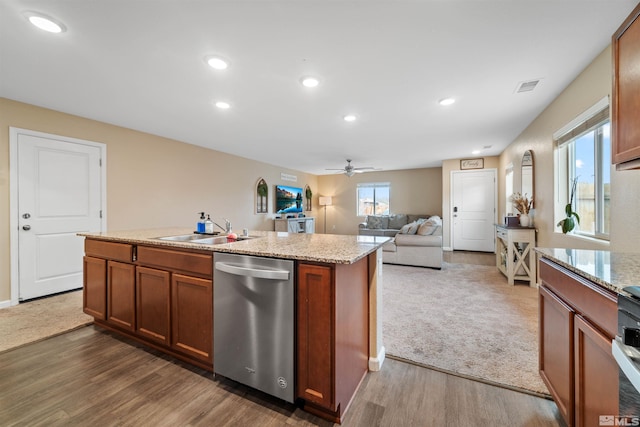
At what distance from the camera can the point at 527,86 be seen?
257 cm

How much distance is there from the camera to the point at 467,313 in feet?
8.80

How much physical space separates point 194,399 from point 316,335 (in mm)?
890

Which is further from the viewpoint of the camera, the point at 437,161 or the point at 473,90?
the point at 437,161

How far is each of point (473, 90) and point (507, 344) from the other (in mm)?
2411

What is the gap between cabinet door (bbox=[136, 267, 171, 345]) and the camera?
6.09 ft

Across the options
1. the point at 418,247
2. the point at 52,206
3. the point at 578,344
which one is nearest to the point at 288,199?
the point at 418,247

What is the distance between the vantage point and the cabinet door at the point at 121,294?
2053 mm

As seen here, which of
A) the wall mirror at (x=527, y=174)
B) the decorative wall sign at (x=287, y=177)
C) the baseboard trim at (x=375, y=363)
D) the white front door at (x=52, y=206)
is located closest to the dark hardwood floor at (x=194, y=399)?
the baseboard trim at (x=375, y=363)

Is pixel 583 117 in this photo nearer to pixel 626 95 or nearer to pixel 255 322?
pixel 626 95

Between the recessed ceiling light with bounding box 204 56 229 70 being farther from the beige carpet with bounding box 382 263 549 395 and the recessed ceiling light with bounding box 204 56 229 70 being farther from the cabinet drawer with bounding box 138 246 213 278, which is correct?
the beige carpet with bounding box 382 263 549 395

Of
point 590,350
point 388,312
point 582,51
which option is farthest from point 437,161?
point 590,350

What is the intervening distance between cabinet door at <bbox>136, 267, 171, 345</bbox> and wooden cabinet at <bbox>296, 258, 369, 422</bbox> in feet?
3.65

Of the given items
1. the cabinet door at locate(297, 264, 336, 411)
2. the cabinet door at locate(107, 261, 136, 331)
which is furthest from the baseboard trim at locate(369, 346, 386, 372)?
the cabinet door at locate(107, 261, 136, 331)

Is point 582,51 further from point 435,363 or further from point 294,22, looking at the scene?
point 435,363
